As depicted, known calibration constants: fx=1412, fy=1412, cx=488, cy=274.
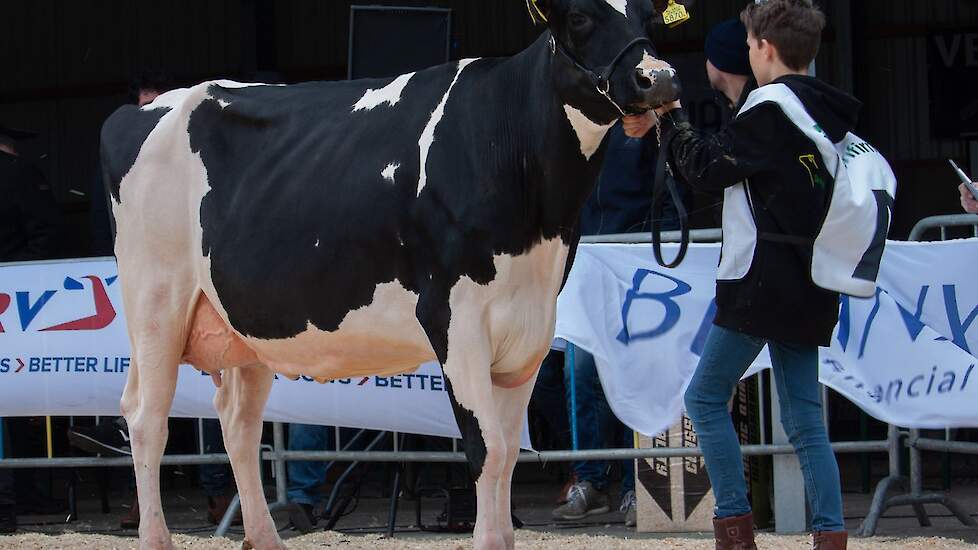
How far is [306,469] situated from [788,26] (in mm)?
3866

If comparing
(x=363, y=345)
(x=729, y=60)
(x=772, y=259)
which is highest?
(x=729, y=60)

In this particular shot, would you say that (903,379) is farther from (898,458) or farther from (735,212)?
(735,212)

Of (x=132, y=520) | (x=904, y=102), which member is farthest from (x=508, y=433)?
(x=904, y=102)

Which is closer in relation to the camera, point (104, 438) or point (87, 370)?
point (87, 370)

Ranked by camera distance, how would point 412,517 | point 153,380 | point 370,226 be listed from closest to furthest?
1. point 370,226
2. point 153,380
3. point 412,517

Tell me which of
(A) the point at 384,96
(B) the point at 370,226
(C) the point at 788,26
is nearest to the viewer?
(C) the point at 788,26

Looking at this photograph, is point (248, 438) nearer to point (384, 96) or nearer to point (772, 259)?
point (384, 96)

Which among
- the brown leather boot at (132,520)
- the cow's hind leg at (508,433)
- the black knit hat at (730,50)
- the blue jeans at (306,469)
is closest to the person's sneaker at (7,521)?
the brown leather boot at (132,520)

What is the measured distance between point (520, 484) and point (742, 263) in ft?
17.9

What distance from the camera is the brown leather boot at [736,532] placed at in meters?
4.58

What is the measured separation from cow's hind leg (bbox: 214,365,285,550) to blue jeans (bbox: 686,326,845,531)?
1.98m

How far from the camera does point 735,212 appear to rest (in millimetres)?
4508

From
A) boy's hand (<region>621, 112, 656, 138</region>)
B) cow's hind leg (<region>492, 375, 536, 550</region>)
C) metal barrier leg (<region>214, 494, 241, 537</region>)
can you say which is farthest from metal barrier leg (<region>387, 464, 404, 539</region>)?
boy's hand (<region>621, 112, 656, 138</region>)

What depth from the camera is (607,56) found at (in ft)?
14.6
